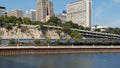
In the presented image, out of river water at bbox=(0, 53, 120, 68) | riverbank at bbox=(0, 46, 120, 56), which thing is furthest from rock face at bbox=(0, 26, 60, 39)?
river water at bbox=(0, 53, 120, 68)

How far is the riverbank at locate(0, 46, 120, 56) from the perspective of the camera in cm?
8231

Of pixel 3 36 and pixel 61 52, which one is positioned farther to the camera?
pixel 3 36

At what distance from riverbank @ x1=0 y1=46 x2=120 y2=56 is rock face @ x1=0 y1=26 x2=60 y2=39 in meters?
26.4

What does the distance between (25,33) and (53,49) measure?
96.8ft

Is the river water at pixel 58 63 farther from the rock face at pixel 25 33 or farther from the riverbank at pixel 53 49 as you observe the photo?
the rock face at pixel 25 33

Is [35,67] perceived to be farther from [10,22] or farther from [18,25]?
[10,22]

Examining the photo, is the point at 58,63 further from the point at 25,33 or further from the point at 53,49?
the point at 25,33

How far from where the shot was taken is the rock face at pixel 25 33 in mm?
113688

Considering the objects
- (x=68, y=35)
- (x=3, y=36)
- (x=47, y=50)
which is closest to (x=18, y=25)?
(x=3, y=36)

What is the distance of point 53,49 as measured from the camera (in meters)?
91.1

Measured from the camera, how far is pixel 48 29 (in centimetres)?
12500

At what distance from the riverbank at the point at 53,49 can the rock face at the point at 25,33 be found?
26.4 meters

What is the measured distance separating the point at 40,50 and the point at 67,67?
130 feet

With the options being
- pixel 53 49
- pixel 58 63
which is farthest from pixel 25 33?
pixel 58 63
